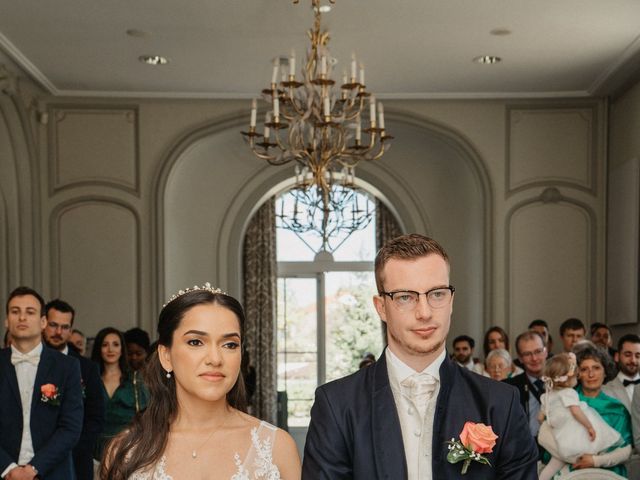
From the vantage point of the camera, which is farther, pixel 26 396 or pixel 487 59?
pixel 487 59

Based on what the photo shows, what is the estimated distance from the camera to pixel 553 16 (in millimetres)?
7793

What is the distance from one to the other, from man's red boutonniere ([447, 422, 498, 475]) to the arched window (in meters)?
11.4

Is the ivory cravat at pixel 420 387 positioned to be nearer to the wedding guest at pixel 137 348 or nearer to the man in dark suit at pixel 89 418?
the man in dark suit at pixel 89 418

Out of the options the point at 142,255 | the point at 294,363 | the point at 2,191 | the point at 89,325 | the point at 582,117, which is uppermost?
the point at 582,117

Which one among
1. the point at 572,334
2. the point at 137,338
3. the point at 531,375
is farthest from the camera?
the point at 137,338

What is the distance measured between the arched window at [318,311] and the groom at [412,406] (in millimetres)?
11296

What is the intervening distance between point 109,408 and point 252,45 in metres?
3.72

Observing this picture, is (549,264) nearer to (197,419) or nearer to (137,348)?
(137,348)

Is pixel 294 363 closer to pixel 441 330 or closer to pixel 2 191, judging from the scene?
pixel 2 191

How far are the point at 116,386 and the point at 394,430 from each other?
440 cm

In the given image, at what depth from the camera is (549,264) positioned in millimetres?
10656

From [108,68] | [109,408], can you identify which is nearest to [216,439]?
[109,408]

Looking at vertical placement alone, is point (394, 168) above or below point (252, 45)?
below

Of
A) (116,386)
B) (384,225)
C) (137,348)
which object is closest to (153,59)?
(137,348)
